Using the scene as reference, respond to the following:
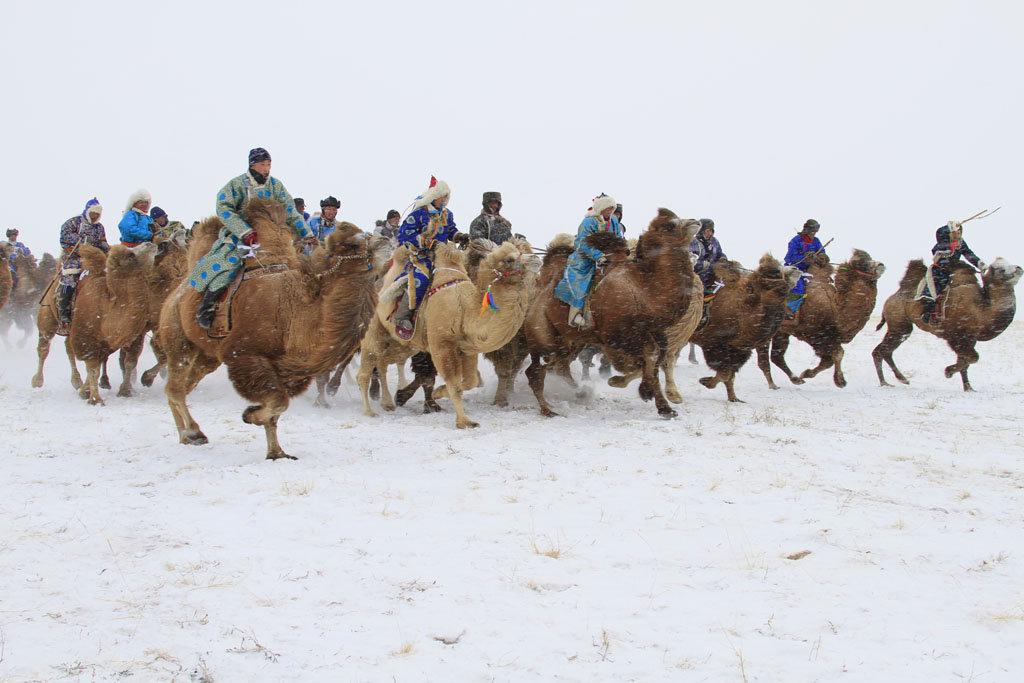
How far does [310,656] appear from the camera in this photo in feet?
10.3

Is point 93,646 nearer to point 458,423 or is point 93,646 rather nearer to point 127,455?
point 127,455

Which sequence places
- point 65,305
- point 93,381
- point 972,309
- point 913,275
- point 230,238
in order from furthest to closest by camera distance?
1. point 913,275
2. point 972,309
3. point 65,305
4. point 93,381
5. point 230,238

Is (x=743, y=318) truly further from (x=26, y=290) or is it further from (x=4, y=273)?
(x=26, y=290)

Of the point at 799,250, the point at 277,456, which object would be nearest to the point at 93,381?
the point at 277,456

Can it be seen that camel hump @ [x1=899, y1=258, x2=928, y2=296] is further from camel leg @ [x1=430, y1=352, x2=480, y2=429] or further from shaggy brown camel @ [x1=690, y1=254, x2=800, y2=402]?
camel leg @ [x1=430, y1=352, x2=480, y2=429]

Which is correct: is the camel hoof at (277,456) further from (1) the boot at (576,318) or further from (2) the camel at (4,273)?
(2) the camel at (4,273)

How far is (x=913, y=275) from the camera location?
1464 centimetres

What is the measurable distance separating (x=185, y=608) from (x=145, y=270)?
8429mm

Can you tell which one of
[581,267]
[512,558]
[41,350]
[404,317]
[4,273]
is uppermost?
[4,273]

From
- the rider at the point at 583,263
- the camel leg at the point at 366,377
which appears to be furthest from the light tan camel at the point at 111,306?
the rider at the point at 583,263

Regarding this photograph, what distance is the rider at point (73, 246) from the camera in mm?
11125

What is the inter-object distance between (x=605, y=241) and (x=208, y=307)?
4898 mm

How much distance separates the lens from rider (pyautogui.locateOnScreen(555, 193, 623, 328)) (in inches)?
375

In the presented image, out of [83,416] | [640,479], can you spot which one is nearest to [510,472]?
[640,479]
